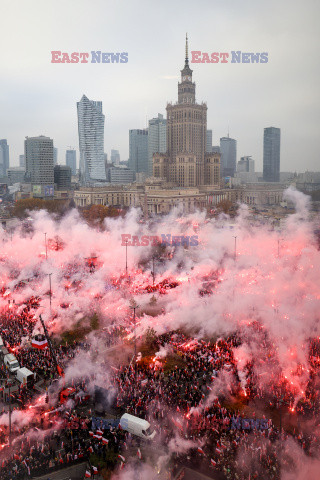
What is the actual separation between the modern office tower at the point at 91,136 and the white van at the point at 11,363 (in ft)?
430

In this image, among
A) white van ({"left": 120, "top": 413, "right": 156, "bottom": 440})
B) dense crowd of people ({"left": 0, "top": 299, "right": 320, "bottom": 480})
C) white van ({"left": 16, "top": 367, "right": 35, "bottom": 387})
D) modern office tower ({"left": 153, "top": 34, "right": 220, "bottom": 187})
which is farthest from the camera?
modern office tower ({"left": 153, "top": 34, "right": 220, "bottom": 187})

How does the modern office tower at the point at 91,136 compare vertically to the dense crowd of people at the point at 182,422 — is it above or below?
above

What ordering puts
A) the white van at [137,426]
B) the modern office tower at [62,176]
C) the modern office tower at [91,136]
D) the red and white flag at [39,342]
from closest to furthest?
the white van at [137,426] → the red and white flag at [39,342] → the modern office tower at [91,136] → the modern office tower at [62,176]

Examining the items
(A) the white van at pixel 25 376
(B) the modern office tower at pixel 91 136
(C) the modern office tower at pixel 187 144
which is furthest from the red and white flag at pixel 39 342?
(B) the modern office tower at pixel 91 136

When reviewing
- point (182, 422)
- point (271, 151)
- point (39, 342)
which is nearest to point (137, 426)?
point (182, 422)

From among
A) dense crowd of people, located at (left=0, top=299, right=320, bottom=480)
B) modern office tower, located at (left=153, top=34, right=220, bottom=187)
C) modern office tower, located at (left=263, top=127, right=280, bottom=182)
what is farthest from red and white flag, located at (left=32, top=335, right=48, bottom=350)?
modern office tower, located at (left=263, top=127, right=280, bottom=182)

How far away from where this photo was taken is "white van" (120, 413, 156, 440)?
1541cm

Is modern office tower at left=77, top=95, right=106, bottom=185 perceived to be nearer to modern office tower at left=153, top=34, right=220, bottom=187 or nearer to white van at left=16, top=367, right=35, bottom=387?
modern office tower at left=153, top=34, right=220, bottom=187

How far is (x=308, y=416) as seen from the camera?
16531 mm

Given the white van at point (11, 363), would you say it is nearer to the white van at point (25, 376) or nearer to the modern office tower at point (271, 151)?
the white van at point (25, 376)

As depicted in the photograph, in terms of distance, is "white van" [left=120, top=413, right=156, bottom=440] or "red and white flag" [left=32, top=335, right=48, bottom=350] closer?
"white van" [left=120, top=413, right=156, bottom=440]

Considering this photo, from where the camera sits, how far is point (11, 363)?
814 inches

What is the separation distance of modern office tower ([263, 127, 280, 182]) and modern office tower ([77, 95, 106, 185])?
224 ft

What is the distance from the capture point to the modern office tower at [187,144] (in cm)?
10756
